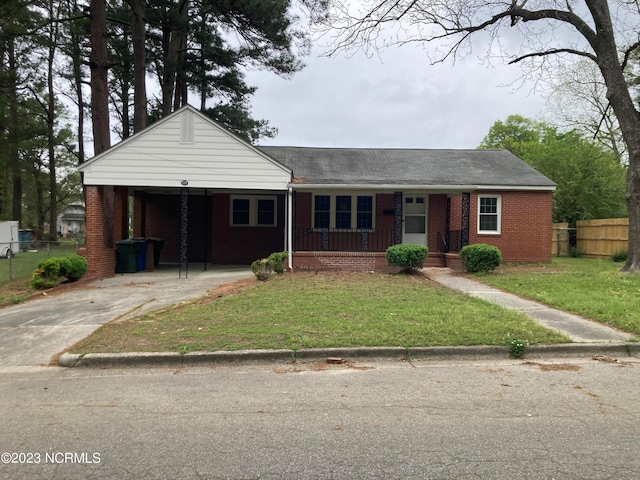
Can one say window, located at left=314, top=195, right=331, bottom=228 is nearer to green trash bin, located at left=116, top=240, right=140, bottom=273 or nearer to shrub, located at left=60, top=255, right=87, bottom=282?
green trash bin, located at left=116, top=240, right=140, bottom=273

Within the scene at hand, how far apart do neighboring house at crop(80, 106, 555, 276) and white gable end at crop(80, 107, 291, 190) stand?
30 millimetres

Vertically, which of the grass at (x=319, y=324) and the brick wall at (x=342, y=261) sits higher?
the brick wall at (x=342, y=261)

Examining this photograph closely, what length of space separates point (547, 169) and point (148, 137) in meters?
20.9

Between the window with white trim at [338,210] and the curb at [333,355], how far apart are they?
11.2m

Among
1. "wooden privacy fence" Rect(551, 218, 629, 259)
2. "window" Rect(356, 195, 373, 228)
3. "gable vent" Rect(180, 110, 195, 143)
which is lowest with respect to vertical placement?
"wooden privacy fence" Rect(551, 218, 629, 259)

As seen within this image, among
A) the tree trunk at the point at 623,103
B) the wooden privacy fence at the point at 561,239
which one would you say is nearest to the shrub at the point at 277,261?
the tree trunk at the point at 623,103

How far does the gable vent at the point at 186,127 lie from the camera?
43.4 feet

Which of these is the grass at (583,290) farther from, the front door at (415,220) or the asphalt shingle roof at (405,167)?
the asphalt shingle roof at (405,167)

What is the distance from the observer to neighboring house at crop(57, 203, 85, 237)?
81.8 metres

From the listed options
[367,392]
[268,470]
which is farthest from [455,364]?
[268,470]

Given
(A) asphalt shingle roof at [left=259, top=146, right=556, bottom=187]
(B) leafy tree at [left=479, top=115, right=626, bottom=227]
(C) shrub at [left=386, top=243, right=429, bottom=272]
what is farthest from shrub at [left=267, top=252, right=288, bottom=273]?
(B) leafy tree at [left=479, top=115, right=626, bottom=227]

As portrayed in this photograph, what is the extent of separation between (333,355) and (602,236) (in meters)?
19.5

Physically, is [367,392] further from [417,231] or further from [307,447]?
[417,231]

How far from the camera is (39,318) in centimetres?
801
